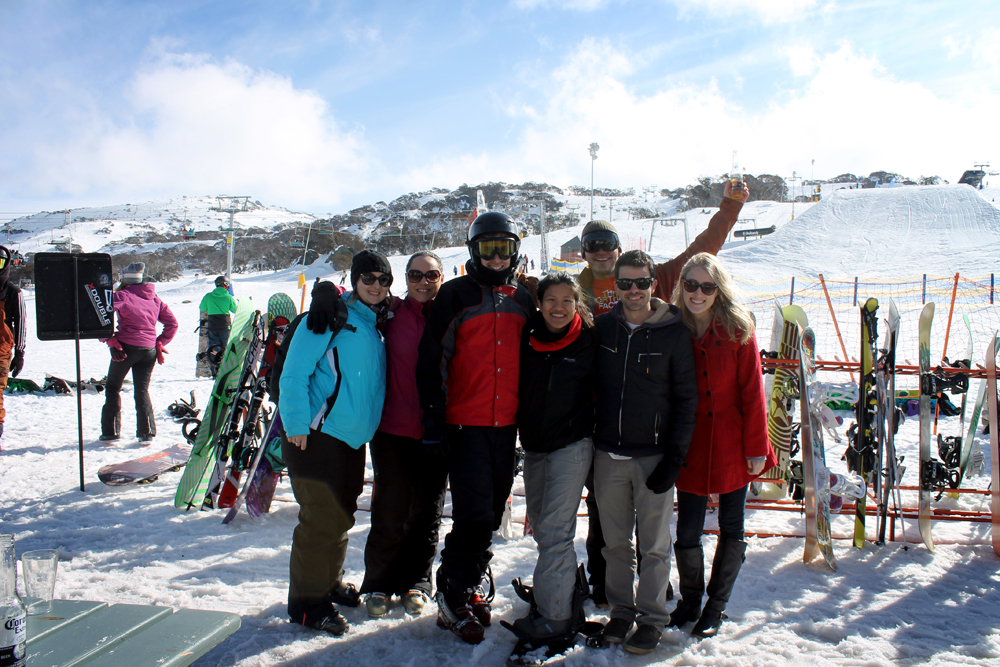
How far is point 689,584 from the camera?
2.67 m

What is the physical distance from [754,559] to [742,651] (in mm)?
1073

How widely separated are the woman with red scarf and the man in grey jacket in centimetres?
12

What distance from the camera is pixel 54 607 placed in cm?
192

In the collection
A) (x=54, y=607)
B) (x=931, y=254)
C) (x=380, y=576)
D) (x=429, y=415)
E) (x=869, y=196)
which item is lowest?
(x=380, y=576)

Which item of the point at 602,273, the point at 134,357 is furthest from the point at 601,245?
the point at 134,357

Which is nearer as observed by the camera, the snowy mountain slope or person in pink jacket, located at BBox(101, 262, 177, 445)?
person in pink jacket, located at BBox(101, 262, 177, 445)

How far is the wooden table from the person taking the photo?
1623mm

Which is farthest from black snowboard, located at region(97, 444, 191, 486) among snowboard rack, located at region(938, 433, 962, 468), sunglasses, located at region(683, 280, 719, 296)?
snowboard rack, located at region(938, 433, 962, 468)

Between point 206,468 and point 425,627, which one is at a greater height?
point 206,468

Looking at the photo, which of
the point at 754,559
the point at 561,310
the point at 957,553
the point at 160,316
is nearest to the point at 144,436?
the point at 160,316

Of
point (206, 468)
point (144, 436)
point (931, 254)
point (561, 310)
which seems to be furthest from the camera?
point (931, 254)

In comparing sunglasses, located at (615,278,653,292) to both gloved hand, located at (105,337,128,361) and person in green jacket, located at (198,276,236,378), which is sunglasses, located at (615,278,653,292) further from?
person in green jacket, located at (198,276,236,378)

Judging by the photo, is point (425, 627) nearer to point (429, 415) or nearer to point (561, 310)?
point (429, 415)

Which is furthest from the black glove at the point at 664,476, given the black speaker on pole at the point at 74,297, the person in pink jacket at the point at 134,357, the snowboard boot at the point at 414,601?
the person in pink jacket at the point at 134,357
